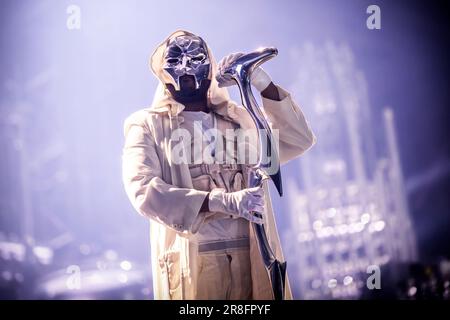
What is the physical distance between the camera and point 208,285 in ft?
7.46

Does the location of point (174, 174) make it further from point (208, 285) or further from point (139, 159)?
point (208, 285)

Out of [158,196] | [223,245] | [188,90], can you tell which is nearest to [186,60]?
[188,90]

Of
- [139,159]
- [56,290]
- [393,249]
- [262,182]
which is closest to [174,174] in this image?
[139,159]

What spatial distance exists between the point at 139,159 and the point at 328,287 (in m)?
1.08

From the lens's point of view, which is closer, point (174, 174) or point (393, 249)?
point (174, 174)

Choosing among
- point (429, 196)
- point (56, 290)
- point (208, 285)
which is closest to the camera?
point (208, 285)

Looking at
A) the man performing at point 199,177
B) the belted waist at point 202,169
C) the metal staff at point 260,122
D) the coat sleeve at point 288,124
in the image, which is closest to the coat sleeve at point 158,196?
the man performing at point 199,177

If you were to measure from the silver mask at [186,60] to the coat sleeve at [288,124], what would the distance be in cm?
25

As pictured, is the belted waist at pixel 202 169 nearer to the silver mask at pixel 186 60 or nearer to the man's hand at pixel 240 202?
the man's hand at pixel 240 202

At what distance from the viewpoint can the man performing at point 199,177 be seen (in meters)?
2.20

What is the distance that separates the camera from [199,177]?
2.34 meters

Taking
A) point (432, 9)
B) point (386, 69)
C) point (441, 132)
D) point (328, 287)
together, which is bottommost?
point (328, 287)

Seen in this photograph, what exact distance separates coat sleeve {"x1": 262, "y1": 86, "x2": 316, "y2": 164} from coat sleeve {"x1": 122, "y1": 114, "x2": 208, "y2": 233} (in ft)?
1.39

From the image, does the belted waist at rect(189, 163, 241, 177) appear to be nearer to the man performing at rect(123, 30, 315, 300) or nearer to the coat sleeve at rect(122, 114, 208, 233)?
the man performing at rect(123, 30, 315, 300)
